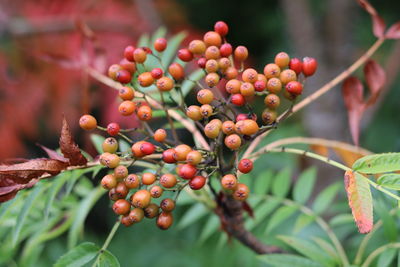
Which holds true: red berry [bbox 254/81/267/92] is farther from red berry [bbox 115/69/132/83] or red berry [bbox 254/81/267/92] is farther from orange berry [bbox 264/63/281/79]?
red berry [bbox 115/69/132/83]

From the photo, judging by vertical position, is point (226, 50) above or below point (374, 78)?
above

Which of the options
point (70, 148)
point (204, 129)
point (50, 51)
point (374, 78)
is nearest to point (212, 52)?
point (204, 129)

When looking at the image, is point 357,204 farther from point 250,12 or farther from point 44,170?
point 250,12

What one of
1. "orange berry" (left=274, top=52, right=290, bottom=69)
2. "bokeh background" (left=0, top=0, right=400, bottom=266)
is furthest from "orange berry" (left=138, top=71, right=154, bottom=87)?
"bokeh background" (left=0, top=0, right=400, bottom=266)

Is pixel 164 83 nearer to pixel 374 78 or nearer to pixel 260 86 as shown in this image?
pixel 260 86

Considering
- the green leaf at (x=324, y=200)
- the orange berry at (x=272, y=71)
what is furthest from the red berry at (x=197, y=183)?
the green leaf at (x=324, y=200)

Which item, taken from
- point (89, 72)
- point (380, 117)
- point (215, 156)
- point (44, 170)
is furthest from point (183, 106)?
point (380, 117)

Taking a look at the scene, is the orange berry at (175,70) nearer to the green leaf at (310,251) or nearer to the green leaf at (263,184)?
the green leaf at (310,251)
